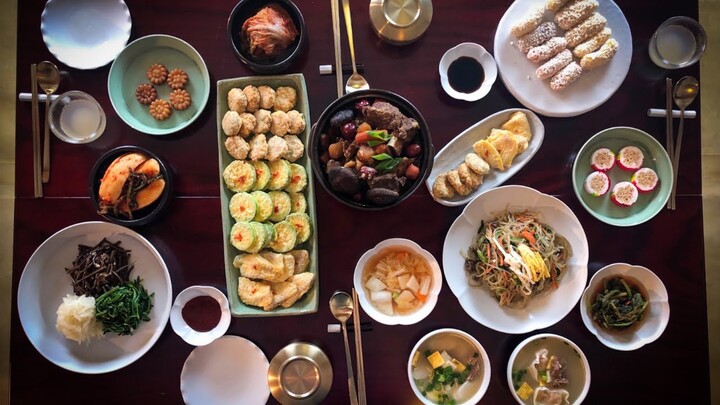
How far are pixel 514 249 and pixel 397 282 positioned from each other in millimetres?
676

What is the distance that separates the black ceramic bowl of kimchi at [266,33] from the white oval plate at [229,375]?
1628mm

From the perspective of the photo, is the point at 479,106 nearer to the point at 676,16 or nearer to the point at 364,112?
the point at 364,112

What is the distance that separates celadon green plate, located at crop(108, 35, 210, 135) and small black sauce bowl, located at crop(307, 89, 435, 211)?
0.81 meters

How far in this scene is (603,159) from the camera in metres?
2.77

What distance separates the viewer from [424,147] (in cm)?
236

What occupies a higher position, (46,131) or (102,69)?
(102,69)

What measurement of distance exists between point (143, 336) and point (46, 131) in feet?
4.37

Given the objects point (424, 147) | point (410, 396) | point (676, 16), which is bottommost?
point (410, 396)

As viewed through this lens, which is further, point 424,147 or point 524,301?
point 524,301

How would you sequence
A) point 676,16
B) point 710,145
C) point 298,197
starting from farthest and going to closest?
point 710,145 → point 676,16 → point 298,197

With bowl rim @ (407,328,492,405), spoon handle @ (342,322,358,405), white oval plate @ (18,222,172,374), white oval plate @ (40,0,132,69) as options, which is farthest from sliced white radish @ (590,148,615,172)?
white oval plate @ (40,0,132,69)

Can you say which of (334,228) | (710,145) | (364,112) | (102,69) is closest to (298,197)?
(334,228)

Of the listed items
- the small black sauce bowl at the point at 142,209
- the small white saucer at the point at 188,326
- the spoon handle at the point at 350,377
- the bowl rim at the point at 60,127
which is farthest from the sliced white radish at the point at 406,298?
the bowl rim at the point at 60,127

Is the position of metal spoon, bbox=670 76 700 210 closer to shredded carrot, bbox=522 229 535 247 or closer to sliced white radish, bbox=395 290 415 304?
shredded carrot, bbox=522 229 535 247
